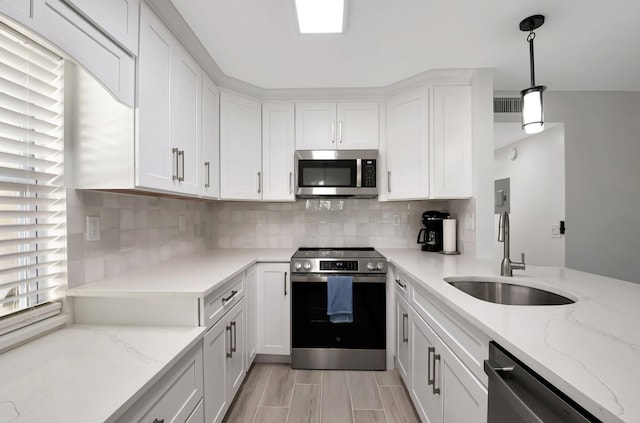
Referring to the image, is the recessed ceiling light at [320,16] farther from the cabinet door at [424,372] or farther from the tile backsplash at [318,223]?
the cabinet door at [424,372]

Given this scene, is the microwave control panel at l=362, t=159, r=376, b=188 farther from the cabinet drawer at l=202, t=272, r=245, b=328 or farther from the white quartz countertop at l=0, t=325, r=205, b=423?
the white quartz countertop at l=0, t=325, r=205, b=423

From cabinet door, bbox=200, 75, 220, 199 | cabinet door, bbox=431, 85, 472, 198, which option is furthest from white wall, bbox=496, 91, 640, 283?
cabinet door, bbox=200, 75, 220, 199

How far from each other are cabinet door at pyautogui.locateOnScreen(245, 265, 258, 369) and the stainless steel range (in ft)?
1.01

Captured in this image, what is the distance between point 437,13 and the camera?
4.79ft

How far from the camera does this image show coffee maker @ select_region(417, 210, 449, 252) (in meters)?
2.45

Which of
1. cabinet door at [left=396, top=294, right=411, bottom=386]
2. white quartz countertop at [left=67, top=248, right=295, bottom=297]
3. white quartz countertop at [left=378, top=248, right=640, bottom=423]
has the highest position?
white quartz countertop at [left=67, top=248, right=295, bottom=297]

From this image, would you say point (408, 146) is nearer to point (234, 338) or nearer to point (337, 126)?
point (337, 126)

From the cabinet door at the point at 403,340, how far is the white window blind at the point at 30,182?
1879 mm

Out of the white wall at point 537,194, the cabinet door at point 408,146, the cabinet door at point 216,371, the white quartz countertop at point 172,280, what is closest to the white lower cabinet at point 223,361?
the cabinet door at point 216,371

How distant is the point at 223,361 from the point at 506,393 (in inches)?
53.0

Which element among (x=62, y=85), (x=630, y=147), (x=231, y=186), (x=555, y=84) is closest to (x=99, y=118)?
(x=62, y=85)

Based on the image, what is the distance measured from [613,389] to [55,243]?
1864 millimetres

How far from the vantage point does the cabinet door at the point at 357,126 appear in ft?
7.88

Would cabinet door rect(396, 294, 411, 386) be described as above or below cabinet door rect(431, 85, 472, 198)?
below
